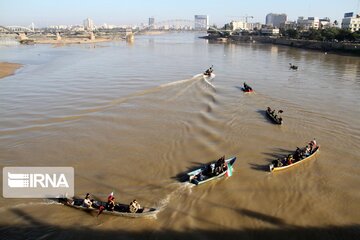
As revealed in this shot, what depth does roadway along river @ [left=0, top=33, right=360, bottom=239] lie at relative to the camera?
41.1 ft

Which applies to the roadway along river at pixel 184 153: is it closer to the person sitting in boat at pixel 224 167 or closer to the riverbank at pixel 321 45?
the person sitting in boat at pixel 224 167

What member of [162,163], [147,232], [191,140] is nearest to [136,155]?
[162,163]

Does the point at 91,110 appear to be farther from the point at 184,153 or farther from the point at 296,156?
the point at 296,156

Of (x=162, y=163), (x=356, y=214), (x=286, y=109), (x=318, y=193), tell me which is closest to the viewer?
(x=356, y=214)

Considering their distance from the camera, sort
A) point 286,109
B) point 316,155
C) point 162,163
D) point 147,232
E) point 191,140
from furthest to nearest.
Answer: point 286,109 < point 191,140 < point 316,155 < point 162,163 < point 147,232

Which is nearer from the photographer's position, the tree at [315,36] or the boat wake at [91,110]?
the boat wake at [91,110]

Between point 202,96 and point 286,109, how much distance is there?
8.62m

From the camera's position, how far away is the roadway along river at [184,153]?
41.1 ft

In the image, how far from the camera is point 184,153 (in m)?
18.6

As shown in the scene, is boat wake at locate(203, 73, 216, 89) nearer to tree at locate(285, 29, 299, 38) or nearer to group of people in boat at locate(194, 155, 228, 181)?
group of people in boat at locate(194, 155, 228, 181)

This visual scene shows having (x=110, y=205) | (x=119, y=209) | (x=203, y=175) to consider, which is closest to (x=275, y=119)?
(x=203, y=175)

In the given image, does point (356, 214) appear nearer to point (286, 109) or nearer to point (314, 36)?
point (286, 109)

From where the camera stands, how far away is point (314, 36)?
107312mm

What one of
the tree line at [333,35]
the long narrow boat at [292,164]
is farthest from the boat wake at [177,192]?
the tree line at [333,35]
